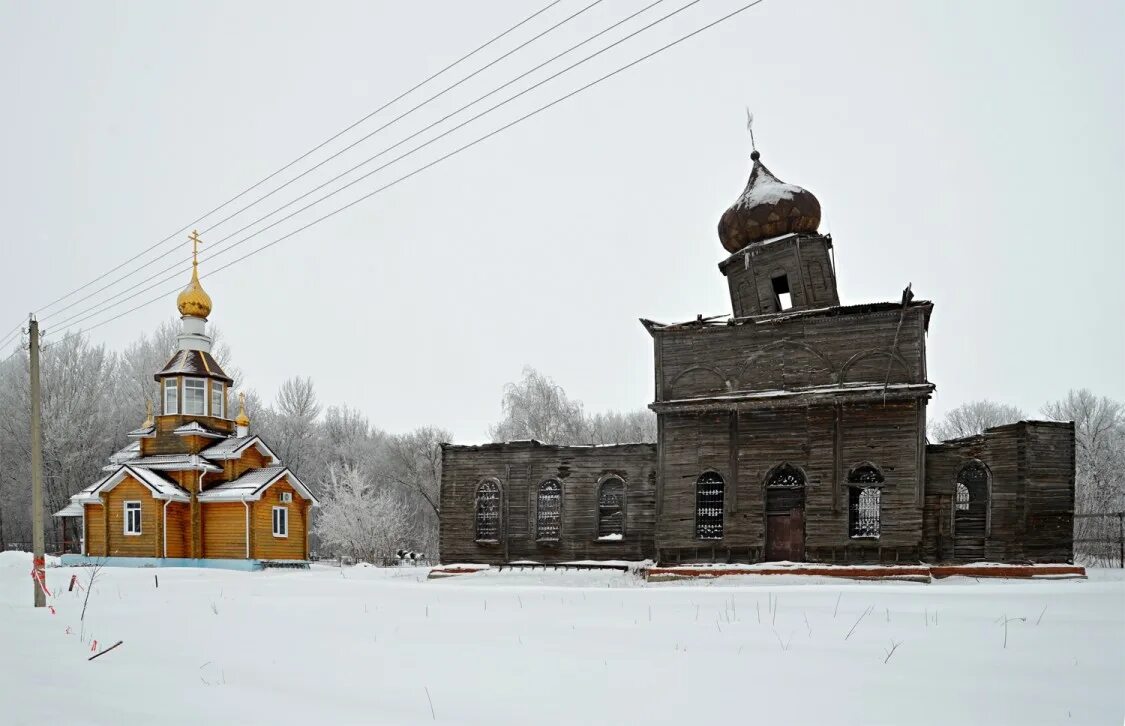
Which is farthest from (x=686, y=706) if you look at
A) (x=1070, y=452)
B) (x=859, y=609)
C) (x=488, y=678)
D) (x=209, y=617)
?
(x=1070, y=452)

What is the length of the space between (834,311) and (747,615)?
13.2 meters

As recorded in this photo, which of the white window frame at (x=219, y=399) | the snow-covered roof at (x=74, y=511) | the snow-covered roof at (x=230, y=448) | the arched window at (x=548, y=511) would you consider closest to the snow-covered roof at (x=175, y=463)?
the snow-covered roof at (x=230, y=448)

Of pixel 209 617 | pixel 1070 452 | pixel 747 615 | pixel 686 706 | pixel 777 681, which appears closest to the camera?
pixel 686 706

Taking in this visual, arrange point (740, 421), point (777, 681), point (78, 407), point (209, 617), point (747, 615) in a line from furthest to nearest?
point (78, 407) → point (740, 421) → point (209, 617) → point (747, 615) → point (777, 681)

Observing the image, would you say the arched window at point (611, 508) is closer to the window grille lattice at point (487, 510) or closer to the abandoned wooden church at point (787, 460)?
the abandoned wooden church at point (787, 460)

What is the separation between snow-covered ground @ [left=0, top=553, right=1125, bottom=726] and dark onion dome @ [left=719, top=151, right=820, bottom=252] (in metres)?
14.5

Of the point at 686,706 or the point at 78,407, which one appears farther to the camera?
the point at 78,407

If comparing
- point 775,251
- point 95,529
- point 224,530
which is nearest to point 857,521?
point 775,251

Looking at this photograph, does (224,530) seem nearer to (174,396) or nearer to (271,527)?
(271,527)

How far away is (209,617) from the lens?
12.3 meters

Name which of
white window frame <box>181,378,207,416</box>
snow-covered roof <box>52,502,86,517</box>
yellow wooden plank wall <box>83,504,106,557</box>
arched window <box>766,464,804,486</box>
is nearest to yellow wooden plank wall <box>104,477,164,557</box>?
yellow wooden plank wall <box>83,504,106,557</box>

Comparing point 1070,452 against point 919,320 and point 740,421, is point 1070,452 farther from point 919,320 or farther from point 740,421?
point 740,421

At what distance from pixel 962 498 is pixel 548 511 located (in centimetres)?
1236

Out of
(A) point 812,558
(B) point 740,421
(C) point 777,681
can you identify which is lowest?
(A) point 812,558
